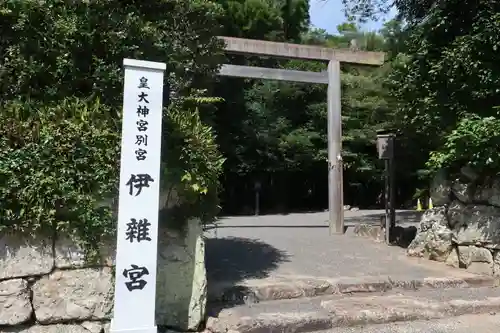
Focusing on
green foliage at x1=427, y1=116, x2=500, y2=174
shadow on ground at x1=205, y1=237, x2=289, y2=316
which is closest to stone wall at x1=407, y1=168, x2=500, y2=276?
green foliage at x1=427, y1=116, x2=500, y2=174

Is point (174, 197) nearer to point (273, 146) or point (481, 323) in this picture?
point (481, 323)

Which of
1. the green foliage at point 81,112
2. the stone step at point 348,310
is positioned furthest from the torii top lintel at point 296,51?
the stone step at point 348,310

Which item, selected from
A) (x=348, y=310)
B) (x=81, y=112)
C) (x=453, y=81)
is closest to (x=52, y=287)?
(x=81, y=112)

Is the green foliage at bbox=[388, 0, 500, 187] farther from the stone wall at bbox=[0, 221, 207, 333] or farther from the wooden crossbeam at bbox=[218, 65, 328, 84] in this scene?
the stone wall at bbox=[0, 221, 207, 333]

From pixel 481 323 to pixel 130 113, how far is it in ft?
13.0

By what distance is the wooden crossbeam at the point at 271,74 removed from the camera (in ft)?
30.1

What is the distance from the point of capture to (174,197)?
4.26 metres

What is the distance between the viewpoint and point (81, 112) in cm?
393

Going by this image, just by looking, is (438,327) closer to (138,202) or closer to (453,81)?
(138,202)

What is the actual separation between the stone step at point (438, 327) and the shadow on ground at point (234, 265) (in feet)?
3.64

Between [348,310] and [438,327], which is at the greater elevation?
[348,310]

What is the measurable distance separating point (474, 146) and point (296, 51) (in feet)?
15.4

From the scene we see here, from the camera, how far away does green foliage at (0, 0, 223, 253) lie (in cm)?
370

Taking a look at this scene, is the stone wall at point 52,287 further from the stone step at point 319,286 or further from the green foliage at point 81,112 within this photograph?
the stone step at point 319,286
